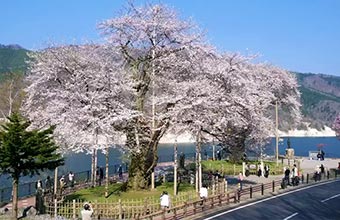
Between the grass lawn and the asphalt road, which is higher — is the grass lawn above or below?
above

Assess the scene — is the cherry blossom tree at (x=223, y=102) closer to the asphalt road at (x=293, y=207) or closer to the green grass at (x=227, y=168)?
the asphalt road at (x=293, y=207)

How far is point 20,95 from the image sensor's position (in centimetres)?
5138

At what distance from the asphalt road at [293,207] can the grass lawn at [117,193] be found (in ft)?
18.5

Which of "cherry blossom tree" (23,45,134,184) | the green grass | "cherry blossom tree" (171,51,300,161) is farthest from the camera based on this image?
the green grass

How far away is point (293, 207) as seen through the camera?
3494 cm

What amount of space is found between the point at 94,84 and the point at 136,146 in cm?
524

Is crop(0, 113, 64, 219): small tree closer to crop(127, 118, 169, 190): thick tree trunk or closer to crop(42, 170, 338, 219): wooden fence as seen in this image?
crop(42, 170, 338, 219): wooden fence

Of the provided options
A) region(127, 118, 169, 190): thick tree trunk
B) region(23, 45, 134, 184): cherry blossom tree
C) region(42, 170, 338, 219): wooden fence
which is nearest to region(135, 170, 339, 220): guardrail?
region(42, 170, 338, 219): wooden fence

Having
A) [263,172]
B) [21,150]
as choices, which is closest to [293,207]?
[21,150]

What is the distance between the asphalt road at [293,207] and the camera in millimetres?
31359

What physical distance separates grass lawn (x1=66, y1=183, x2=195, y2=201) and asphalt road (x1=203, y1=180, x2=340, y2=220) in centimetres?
563

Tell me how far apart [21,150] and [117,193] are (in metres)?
11.8

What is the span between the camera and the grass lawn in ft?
116

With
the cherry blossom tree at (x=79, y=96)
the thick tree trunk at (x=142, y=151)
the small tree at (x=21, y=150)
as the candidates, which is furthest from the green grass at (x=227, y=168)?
the small tree at (x=21, y=150)
